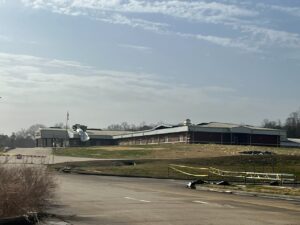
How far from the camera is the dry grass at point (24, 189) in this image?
1260 cm

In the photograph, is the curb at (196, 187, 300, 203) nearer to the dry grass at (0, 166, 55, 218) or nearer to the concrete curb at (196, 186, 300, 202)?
the concrete curb at (196, 186, 300, 202)

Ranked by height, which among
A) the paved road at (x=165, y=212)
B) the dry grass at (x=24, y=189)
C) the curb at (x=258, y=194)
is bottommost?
the curb at (x=258, y=194)

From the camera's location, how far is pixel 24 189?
1336cm

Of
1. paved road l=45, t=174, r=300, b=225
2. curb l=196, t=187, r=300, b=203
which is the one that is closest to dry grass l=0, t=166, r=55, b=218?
paved road l=45, t=174, r=300, b=225

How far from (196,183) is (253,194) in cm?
665

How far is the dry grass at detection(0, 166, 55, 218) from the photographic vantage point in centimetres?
1260

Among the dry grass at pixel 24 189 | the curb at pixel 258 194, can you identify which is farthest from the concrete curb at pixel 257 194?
the dry grass at pixel 24 189

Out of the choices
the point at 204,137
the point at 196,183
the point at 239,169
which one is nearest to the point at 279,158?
the point at 239,169

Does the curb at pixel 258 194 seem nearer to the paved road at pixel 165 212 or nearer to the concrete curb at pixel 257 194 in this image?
the concrete curb at pixel 257 194

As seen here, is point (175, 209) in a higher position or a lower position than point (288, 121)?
lower

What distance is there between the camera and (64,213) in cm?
1579

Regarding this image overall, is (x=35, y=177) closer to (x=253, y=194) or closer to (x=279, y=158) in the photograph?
(x=253, y=194)

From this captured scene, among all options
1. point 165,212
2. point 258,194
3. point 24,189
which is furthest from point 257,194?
point 24,189

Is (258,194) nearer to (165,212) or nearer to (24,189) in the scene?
(165,212)
